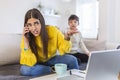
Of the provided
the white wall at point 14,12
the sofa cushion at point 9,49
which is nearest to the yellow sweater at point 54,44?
the sofa cushion at point 9,49

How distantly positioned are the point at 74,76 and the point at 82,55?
1.06 m

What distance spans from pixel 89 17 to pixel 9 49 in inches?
65.8

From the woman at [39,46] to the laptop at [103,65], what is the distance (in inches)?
22.8

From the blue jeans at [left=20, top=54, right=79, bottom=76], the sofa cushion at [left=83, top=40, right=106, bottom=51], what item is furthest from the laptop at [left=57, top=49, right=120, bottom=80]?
the sofa cushion at [left=83, top=40, right=106, bottom=51]

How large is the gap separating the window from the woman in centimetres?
151

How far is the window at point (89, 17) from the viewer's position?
9.74 feet

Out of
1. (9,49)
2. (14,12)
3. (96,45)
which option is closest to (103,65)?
(9,49)

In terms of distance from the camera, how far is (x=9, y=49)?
1.86 m

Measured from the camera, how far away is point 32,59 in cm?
143

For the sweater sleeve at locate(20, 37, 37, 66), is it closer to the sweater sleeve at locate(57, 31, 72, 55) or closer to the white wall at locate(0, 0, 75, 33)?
the sweater sleeve at locate(57, 31, 72, 55)

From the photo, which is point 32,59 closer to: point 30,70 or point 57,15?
point 30,70

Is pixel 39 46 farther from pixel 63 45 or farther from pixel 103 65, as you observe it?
pixel 103 65

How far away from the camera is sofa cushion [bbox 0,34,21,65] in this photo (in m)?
1.82

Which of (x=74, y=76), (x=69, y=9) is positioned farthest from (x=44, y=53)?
(x=69, y=9)
